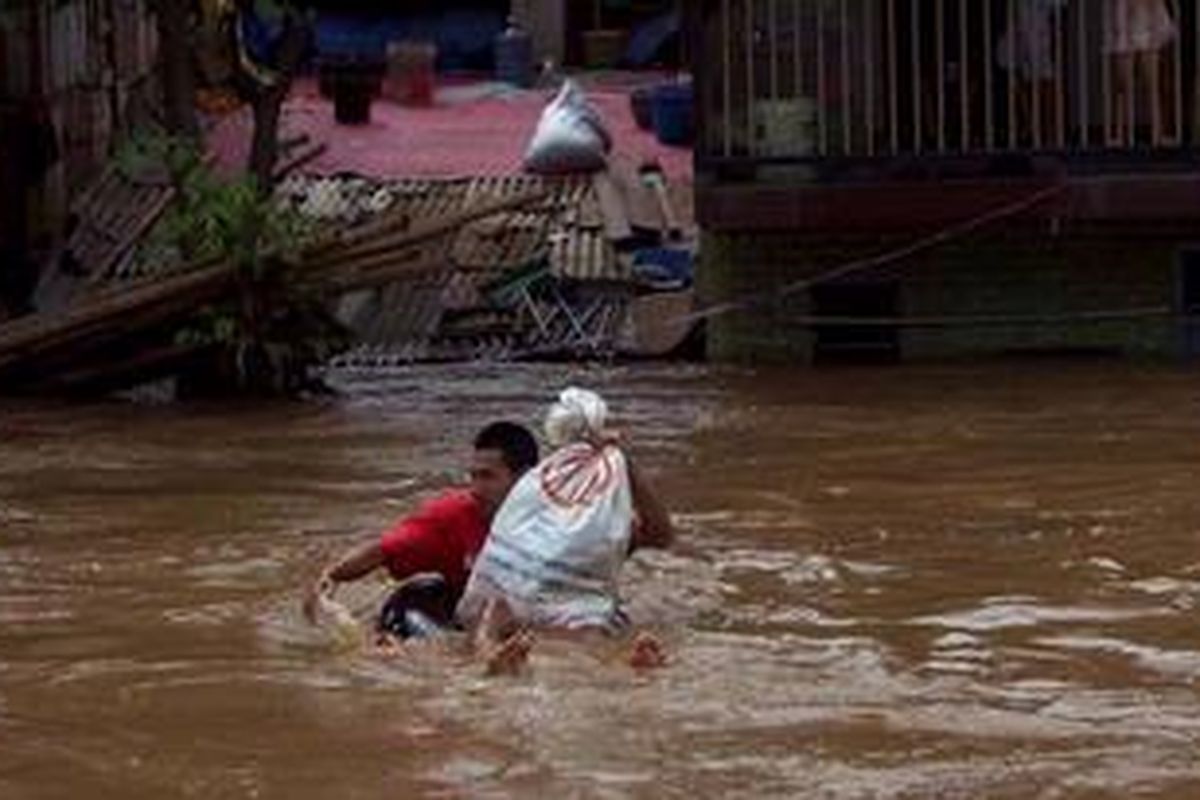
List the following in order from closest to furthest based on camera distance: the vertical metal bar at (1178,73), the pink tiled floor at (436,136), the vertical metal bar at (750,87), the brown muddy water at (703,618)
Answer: the brown muddy water at (703,618) → the vertical metal bar at (1178,73) → the vertical metal bar at (750,87) → the pink tiled floor at (436,136)

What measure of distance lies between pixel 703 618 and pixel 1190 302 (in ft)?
35.4

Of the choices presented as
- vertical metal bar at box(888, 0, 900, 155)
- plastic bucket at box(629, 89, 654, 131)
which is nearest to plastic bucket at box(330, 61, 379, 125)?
plastic bucket at box(629, 89, 654, 131)

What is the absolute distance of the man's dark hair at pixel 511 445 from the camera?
31.2 ft

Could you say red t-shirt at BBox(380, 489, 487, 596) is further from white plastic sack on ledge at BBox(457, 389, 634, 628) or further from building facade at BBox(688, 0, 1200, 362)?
building facade at BBox(688, 0, 1200, 362)

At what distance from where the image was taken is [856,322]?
20.9 m

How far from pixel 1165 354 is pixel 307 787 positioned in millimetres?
13542

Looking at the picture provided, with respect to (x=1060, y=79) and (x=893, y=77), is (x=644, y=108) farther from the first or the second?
(x=1060, y=79)

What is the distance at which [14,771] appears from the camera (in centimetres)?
791

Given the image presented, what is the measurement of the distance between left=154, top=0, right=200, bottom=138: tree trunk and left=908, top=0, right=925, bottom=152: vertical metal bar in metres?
5.26

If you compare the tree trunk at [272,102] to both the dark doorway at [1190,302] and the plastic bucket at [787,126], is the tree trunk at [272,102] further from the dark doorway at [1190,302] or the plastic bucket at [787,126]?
the dark doorway at [1190,302]

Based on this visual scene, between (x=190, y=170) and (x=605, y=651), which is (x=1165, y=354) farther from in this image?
(x=605, y=651)

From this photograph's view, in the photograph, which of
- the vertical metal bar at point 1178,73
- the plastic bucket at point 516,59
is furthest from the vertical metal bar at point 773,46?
the plastic bucket at point 516,59

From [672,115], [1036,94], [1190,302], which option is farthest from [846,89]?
[672,115]

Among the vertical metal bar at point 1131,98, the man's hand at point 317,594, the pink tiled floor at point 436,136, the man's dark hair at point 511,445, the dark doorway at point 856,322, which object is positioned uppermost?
the vertical metal bar at point 1131,98
